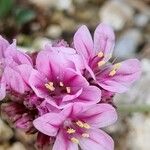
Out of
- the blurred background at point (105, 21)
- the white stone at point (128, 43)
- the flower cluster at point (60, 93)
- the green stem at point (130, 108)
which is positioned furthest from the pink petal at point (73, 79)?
the white stone at point (128, 43)

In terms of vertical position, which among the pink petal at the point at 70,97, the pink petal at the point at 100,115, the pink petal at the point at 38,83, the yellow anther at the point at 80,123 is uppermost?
the pink petal at the point at 38,83

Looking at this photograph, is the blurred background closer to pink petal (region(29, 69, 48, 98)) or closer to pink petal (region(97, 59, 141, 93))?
pink petal (region(97, 59, 141, 93))

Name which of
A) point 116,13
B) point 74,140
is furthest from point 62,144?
point 116,13

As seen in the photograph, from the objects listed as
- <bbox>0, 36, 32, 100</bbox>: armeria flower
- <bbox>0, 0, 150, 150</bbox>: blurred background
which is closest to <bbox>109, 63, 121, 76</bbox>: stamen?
<bbox>0, 36, 32, 100</bbox>: armeria flower

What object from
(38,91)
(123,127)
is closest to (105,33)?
(38,91)

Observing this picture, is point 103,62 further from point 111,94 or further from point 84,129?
point 84,129

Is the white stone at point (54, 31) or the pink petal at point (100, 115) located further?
the white stone at point (54, 31)

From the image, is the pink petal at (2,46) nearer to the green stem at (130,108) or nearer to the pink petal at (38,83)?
the pink petal at (38,83)
